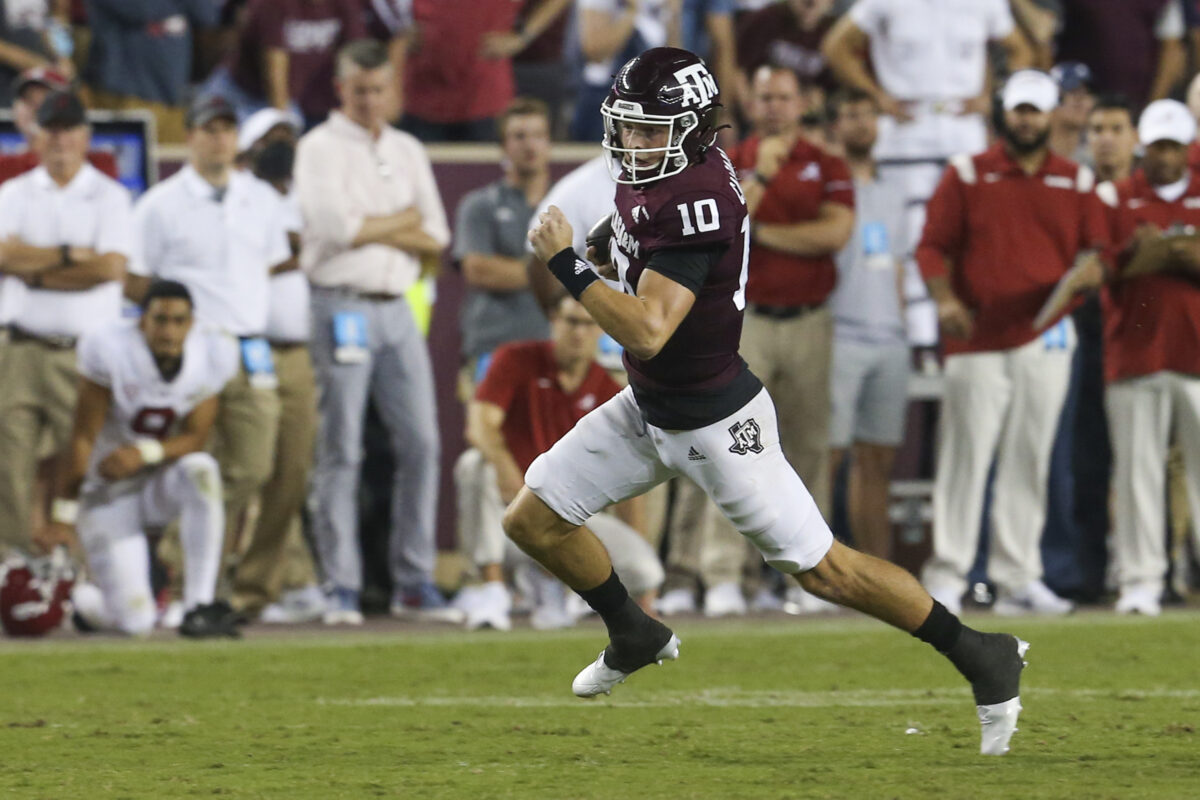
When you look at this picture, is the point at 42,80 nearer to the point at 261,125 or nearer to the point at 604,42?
the point at 261,125

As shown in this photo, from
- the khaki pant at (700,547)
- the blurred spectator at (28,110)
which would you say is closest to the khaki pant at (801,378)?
the khaki pant at (700,547)

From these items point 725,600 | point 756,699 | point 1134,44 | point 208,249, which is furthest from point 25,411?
point 1134,44

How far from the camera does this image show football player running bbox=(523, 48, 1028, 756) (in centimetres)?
542

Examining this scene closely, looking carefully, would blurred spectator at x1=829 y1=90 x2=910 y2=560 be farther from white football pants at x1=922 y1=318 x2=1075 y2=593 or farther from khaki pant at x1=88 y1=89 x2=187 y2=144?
khaki pant at x1=88 y1=89 x2=187 y2=144

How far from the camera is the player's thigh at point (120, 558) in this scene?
934 centimetres

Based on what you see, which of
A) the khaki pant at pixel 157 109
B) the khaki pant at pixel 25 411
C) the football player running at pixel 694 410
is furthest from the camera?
the khaki pant at pixel 157 109

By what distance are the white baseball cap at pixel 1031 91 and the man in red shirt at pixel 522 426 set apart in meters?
2.29

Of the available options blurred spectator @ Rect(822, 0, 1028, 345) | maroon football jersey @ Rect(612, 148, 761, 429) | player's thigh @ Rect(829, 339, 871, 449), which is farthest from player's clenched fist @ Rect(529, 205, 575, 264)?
blurred spectator @ Rect(822, 0, 1028, 345)

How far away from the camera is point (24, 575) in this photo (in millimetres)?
9062

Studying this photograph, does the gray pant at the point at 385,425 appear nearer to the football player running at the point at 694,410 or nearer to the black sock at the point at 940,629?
the football player running at the point at 694,410

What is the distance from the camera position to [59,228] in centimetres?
977

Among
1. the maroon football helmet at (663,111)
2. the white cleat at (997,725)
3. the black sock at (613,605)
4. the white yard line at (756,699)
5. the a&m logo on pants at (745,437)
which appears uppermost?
the maroon football helmet at (663,111)

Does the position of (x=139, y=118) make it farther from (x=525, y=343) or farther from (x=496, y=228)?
(x=525, y=343)

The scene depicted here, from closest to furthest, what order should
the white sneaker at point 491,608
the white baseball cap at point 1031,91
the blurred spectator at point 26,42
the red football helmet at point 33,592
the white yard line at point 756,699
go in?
the white yard line at point 756,699
the red football helmet at point 33,592
the white sneaker at point 491,608
the white baseball cap at point 1031,91
the blurred spectator at point 26,42
